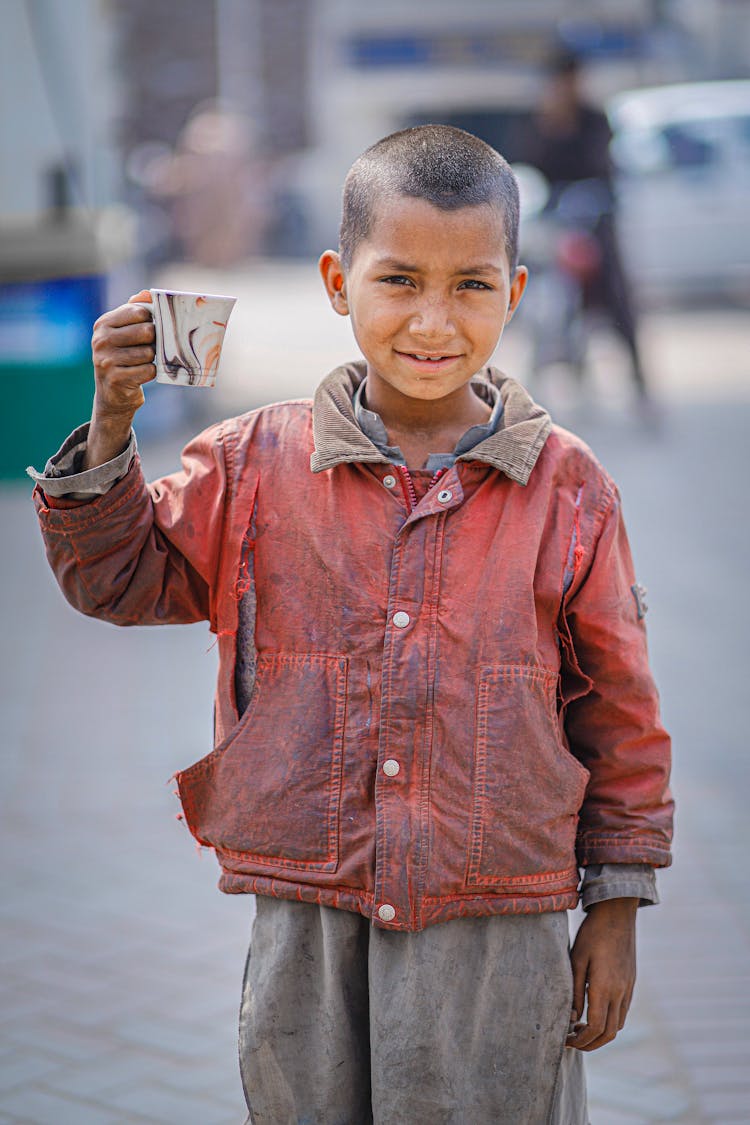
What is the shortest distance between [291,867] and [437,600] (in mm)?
409

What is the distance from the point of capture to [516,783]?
2.07m

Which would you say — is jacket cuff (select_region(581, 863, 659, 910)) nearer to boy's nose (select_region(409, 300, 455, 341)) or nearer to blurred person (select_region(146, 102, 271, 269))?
boy's nose (select_region(409, 300, 455, 341))

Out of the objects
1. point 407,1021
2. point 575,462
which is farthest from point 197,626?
point 407,1021

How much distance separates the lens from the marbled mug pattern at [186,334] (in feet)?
6.49

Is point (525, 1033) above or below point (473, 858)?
below

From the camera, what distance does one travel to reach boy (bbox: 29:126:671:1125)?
2055 mm

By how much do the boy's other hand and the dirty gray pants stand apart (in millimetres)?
53

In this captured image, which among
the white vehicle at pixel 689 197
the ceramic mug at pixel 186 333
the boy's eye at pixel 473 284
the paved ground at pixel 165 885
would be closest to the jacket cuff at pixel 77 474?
the ceramic mug at pixel 186 333

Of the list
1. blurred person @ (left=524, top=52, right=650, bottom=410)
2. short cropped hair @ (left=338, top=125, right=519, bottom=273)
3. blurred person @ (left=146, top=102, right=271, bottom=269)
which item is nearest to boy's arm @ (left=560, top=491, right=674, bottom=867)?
short cropped hair @ (left=338, top=125, right=519, bottom=273)

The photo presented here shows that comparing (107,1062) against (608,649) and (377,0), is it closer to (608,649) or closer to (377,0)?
(608,649)

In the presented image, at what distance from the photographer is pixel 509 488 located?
7.05 feet

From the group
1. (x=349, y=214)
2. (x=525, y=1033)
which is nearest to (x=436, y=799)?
(x=525, y=1033)

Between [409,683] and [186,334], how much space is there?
54 centimetres

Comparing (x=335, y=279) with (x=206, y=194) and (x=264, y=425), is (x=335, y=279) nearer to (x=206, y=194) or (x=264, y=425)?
(x=264, y=425)
